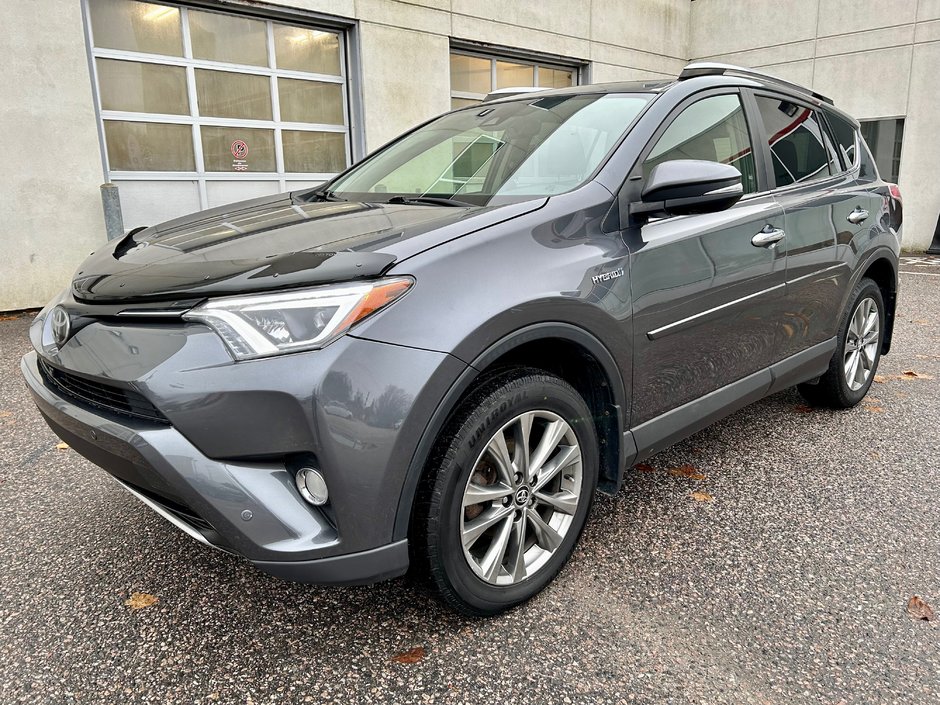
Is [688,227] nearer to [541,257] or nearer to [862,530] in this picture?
[541,257]

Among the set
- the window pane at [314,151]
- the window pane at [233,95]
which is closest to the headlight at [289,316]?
the window pane at [233,95]

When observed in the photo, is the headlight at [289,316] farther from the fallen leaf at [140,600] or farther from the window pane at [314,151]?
the window pane at [314,151]

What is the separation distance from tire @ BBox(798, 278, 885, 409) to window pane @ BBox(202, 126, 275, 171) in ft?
21.8

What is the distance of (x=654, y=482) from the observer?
3.15m

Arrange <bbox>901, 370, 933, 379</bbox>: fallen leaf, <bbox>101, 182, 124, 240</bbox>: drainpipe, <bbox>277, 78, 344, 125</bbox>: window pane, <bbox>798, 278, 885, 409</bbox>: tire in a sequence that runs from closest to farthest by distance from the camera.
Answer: <bbox>798, 278, 885, 409</bbox>: tire
<bbox>901, 370, 933, 379</bbox>: fallen leaf
<bbox>101, 182, 124, 240</bbox>: drainpipe
<bbox>277, 78, 344, 125</bbox>: window pane

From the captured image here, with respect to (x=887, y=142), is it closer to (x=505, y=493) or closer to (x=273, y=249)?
(x=505, y=493)

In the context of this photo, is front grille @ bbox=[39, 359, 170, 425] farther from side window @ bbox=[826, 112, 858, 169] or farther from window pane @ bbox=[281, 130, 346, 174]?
window pane @ bbox=[281, 130, 346, 174]

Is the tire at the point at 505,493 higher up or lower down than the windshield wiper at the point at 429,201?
lower down

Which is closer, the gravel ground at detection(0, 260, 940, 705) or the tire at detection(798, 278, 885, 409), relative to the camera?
the gravel ground at detection(0, 260, 940, 705)

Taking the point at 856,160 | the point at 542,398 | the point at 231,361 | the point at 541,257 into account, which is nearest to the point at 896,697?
the point at 542,398

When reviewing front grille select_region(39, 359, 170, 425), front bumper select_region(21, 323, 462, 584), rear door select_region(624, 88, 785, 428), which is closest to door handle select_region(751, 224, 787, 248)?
rear door select_region(624, 88, 785, 428)

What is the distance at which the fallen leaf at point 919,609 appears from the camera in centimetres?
220

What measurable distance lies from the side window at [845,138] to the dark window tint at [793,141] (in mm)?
221

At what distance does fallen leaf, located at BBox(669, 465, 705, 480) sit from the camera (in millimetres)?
3217
